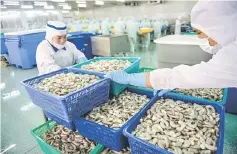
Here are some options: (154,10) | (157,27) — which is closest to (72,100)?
(157,27)

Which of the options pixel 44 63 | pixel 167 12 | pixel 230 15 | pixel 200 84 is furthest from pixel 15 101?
pixel 167 12

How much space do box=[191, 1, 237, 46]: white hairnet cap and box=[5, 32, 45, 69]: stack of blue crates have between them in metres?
5.49

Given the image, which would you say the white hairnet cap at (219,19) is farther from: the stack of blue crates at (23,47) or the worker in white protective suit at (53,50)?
the stack of blue crates at (23,47)

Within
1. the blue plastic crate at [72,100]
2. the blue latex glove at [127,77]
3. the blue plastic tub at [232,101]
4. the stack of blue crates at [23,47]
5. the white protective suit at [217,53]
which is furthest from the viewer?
the stack of blue crates at [23,47]

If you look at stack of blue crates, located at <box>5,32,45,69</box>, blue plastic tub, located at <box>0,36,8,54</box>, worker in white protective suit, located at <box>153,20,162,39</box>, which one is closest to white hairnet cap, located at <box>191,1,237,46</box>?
stack of blue crates, located at <box>5,32,45,69</box>

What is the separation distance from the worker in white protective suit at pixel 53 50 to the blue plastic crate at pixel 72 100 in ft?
2.01

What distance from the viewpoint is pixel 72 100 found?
117 centimetres

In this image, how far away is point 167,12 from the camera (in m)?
12.9

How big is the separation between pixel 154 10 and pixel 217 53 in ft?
44.6

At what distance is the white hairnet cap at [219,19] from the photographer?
3.50ft

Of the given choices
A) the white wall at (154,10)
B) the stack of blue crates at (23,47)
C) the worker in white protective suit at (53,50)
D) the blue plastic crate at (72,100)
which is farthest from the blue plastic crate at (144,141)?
the white wall at (154,10)

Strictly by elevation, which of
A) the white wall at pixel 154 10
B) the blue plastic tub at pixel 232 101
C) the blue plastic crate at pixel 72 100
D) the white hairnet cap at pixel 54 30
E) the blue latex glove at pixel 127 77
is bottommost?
the blue plastic tub at pixel 232 101

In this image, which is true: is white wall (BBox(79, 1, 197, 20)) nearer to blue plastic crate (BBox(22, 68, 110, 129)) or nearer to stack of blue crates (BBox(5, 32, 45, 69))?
stack of blue crates (BBox(5, 32, 45, 69))

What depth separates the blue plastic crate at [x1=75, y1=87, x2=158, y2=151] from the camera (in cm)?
112
